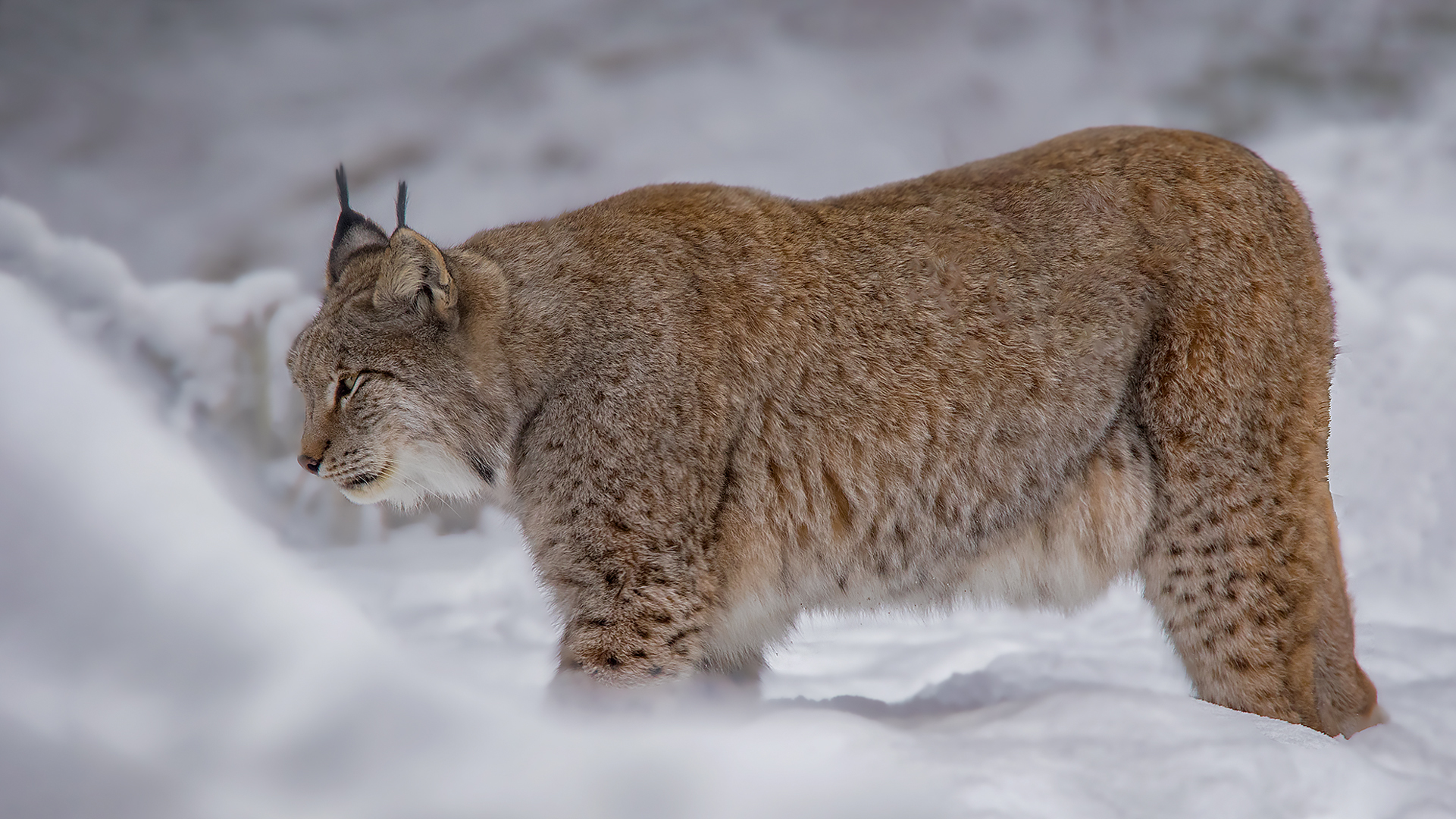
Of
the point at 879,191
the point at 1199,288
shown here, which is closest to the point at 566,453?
the point at 879,191

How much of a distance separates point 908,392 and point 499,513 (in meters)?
1.47

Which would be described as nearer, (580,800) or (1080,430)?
(580,800)

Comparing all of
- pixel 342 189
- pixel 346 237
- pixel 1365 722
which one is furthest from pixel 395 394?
pixel 1365 722

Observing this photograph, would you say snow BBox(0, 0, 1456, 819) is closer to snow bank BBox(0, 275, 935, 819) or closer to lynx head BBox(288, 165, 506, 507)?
snow bank BBox(0, 275, 935, 819)

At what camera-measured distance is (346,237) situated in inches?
122

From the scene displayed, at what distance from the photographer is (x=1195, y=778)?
231 cm

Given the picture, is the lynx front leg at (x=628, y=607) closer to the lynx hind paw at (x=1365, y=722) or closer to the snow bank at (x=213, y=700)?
the snow bank at (x=213, y=700)

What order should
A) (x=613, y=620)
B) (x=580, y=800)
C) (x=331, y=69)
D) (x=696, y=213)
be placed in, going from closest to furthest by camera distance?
(x=580, y=800) → (x=613, y=620) → (x=696, y=213) → (x=331, y=69)

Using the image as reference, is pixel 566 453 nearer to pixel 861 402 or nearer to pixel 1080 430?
pixel 861 402

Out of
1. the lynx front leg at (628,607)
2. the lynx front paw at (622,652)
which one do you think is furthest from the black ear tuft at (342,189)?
the lynx front paw at (622,652)

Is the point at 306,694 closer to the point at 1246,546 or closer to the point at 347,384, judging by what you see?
the point at 347,384

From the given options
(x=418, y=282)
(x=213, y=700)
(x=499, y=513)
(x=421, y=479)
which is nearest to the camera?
(x=213, y=700)

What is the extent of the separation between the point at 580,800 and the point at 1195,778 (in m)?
1.39

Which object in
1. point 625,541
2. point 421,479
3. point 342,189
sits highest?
point 342,189
